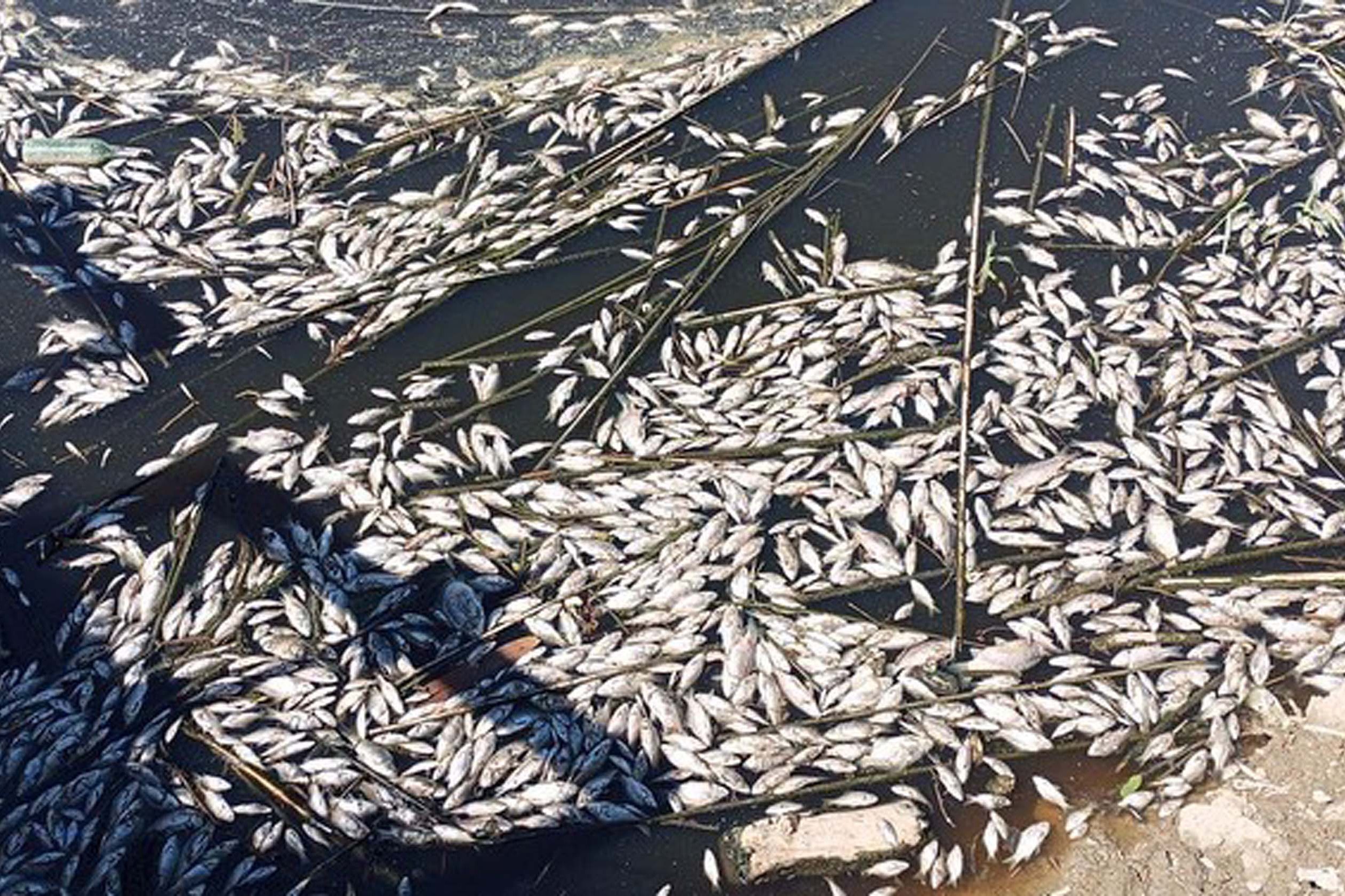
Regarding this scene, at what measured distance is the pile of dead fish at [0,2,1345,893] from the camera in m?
4.06

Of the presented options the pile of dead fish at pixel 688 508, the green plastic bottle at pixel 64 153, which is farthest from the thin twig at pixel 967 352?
the green plastic bottle at pixel 64 153

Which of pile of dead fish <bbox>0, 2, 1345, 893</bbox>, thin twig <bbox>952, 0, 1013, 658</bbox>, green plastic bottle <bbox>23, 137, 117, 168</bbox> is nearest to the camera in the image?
pile of dead fish <bbox>0, 2, 1345, 893</bbox>

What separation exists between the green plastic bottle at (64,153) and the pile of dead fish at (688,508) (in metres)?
0.11

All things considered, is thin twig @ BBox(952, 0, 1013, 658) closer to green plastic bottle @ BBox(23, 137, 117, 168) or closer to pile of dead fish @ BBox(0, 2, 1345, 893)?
pile of dead fish @ BBox(0, 2, 1345, 893)

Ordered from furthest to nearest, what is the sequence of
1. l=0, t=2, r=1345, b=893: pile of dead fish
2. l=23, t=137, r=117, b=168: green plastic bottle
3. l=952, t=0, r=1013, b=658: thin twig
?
l=23, t=137, r=117, b=168: green plastic bottle < l=952, t=0, r=1013, b=658: thin twig < l=0, t=2, r=1345, b=893: pile of dead fish

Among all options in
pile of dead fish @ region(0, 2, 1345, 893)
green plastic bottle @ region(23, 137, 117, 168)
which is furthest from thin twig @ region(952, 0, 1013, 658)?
green plastic bottle @ region(23, 137, 117, 168)

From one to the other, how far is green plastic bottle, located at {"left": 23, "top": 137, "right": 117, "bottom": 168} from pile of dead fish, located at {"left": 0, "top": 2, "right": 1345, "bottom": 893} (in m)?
0.11

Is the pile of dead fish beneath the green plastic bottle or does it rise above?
beneath

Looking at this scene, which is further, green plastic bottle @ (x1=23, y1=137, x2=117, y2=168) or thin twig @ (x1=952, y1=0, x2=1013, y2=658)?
green plastic bottle @ (x1=23, y1=137, x2=117, y2=168)

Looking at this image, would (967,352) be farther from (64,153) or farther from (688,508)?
(64,153)

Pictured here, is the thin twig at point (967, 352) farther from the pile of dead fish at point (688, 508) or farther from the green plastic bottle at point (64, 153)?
the green plastic bottle at point (64, 153)

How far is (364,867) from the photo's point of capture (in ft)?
12.7

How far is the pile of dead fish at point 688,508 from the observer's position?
13.3 feet

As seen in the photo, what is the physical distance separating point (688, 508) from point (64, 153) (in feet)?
10.7
